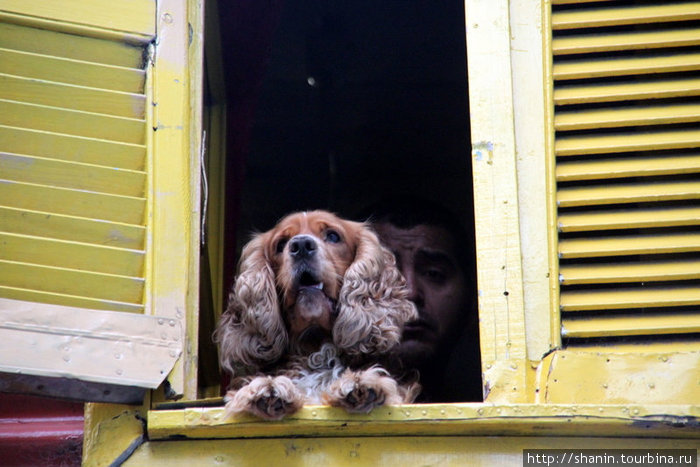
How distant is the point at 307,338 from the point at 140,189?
1.03 m

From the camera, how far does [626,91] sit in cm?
340

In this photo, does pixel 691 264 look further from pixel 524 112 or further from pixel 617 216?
pixel 524 112

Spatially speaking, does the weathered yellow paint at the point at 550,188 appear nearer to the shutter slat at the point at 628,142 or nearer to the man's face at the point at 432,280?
the shutter slat at the point at 628,142

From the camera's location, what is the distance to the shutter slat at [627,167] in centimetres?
329

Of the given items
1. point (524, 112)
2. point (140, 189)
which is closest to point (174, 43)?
point (140, 189)

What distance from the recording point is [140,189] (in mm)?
3277

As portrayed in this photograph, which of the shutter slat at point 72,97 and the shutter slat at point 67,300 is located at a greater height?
the shutter slat at point 72,97

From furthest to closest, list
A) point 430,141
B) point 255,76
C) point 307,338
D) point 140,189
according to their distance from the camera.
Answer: point 430,141, point 255,76, point 307,338, point 140,189

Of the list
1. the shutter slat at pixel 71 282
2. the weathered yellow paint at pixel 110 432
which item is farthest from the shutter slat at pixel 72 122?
the weathered yellow paint at pixel 110 432

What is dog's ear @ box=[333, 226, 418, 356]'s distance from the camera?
3910mm

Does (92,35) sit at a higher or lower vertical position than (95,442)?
higher

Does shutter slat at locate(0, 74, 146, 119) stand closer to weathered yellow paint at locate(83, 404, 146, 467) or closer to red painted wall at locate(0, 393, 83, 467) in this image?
weathered yellow paint at locate(83, 404, 146, 467)

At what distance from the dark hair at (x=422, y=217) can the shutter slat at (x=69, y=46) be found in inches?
67.5

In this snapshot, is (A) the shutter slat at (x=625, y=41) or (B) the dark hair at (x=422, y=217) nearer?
(A) the shutter slat at (x=625, y=41)
